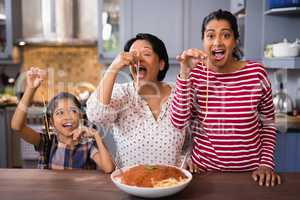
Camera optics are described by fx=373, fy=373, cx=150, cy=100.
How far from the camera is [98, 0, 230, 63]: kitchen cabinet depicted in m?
3.22

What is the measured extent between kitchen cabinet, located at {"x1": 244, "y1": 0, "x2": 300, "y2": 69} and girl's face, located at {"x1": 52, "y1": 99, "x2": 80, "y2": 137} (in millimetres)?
1500

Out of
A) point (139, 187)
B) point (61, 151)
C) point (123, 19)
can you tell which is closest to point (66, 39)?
point (123, 19)

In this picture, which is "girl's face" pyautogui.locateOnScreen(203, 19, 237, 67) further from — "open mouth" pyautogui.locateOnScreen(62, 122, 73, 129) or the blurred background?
the blurred background

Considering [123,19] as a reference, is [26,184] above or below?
below

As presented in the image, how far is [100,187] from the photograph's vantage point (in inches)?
43.4

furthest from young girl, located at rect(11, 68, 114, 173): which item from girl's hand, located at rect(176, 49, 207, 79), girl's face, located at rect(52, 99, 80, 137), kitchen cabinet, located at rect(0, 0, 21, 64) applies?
kitchen cabinet, located at rect(0, 0, 21, 64)

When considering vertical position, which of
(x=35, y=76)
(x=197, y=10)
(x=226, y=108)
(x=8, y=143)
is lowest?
(x=8, y=143)

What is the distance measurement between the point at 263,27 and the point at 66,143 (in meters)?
1.72

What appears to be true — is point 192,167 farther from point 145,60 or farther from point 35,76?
point 35,76

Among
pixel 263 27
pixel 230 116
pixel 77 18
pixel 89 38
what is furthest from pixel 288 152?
pixel 77 18

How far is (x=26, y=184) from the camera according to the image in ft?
3.71

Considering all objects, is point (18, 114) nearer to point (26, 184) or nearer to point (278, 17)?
point (26, 184)

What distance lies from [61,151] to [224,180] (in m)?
0.69

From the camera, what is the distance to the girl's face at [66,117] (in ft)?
5.10
